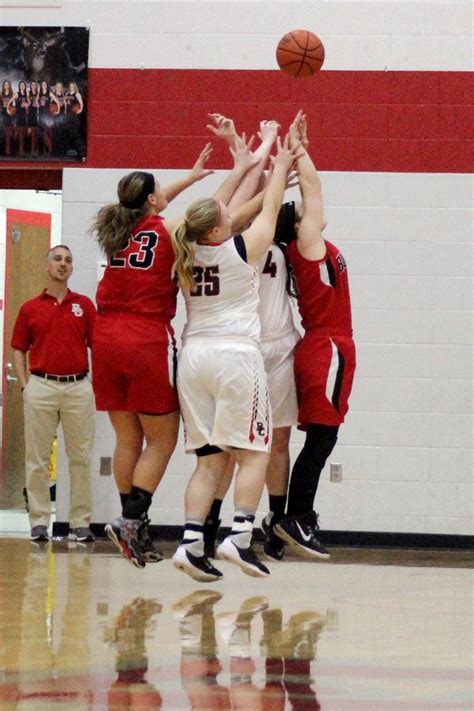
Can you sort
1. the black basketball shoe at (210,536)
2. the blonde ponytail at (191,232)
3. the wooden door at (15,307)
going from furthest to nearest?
the wooden door at (15,307)
the black basketball shoe at (210,536)
the blonde ponytail at (191,232)

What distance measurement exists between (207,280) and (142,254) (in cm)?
36

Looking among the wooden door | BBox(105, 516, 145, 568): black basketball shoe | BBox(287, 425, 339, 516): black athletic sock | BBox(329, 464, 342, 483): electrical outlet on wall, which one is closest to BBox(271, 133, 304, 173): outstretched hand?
BBox(287, 425, 339, 516): black athletic sock

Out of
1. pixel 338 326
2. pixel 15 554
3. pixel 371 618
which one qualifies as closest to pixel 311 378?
pixel 338 326

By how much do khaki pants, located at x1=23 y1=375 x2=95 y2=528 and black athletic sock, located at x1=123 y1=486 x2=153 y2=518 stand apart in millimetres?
3285

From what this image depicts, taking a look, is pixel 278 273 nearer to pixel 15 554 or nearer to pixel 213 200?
pixel 213 200

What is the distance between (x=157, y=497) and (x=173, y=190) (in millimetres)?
3772

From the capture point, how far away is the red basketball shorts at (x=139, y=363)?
19.8 ft

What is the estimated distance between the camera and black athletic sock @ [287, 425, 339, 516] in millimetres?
6223

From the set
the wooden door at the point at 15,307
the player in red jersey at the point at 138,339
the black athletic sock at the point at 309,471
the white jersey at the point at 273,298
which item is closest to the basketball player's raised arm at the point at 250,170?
the white jersey at the point at 273,298

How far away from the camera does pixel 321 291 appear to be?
6.27 meters

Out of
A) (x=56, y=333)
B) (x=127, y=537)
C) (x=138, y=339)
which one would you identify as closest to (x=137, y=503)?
(x=127, y=537)

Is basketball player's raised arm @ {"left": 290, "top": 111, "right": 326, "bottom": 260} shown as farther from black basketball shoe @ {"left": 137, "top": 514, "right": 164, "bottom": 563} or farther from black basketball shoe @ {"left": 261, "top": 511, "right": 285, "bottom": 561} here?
black basketball shoe @ {"left": 137, "top": 514, "right": 164, "bottom": 563}

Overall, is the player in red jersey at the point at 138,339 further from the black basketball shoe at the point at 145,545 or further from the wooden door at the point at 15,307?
the wooden door at the point at 15,307

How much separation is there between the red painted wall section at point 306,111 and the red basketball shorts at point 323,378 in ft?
12.7
